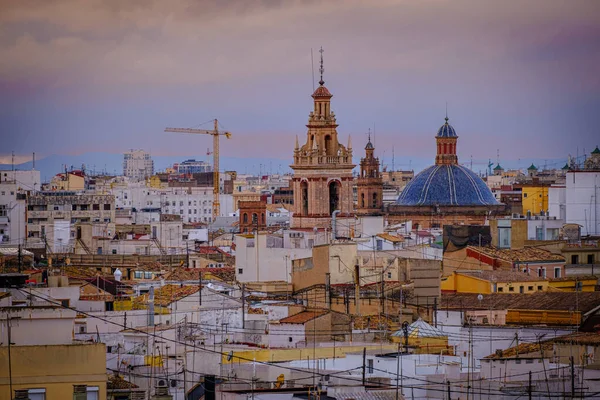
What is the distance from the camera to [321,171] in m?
53.8

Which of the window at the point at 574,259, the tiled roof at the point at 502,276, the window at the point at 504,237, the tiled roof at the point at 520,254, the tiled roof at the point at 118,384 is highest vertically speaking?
the window at the point at 504,237

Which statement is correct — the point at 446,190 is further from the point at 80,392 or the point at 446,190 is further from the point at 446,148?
the point at 80,392

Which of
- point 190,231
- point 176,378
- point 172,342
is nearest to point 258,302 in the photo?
point 172,342

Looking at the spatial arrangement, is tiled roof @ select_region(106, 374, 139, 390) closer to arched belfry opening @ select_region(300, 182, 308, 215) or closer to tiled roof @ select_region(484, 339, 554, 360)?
tiled roof @ select_region(484, 339, 554, 360)

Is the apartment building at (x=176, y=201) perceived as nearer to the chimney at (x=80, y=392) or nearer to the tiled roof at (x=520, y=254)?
the tiled roof at (x=520, y=254)

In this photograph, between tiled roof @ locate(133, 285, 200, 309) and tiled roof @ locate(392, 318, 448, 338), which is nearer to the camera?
tiled roof @ locate(392, 318, 448, 338)

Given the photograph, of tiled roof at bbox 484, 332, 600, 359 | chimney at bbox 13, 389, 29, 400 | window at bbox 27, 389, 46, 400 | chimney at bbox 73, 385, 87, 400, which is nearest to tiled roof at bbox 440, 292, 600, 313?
tiled roof at bbox 484, 332, 600, 359

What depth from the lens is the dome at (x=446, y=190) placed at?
75.2 meters

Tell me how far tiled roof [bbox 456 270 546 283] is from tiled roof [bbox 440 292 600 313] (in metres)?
1.89

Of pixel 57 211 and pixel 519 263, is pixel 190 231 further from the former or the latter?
pixel 519 263

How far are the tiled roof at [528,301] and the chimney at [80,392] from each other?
1273 centimetres

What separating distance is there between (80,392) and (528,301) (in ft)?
47.8

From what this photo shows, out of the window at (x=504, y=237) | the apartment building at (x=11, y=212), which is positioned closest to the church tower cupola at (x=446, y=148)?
the apartment building at (x=11, y=212)

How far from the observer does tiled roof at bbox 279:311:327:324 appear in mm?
27355
